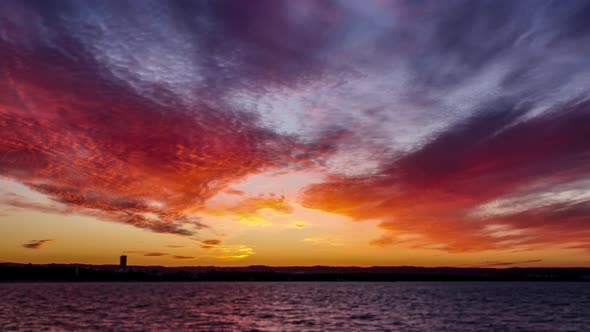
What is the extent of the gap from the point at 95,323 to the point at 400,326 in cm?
4328

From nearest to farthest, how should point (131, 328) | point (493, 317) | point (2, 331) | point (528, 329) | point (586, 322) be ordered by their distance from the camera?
point (2, 331) → point (131, 328) → point (528, 329) → point (586, 322) → point (493, 317)

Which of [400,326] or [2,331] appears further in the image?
[400,326]

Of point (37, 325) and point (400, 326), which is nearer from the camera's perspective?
point (37, 325)

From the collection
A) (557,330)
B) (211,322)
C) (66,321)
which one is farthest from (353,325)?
(66,321)

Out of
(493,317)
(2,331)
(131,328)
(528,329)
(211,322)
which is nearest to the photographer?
(2,331)

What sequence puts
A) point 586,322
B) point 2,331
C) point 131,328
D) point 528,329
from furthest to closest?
point 586,322 → point 528,329 → point 131,328 → point 2,331

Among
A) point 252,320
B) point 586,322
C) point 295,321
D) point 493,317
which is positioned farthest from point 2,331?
point 586,322

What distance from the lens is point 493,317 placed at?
84250 millimetres

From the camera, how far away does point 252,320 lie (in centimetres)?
7419

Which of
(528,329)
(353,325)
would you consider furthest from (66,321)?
(528,329)

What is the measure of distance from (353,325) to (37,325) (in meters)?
42.8

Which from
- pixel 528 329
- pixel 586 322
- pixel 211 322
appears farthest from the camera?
pixel 586 322

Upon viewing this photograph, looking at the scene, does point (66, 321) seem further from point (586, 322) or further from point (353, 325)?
point (586, 322)

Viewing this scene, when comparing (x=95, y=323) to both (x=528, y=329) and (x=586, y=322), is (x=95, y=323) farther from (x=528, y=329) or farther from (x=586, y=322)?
(x=586, y=322)
